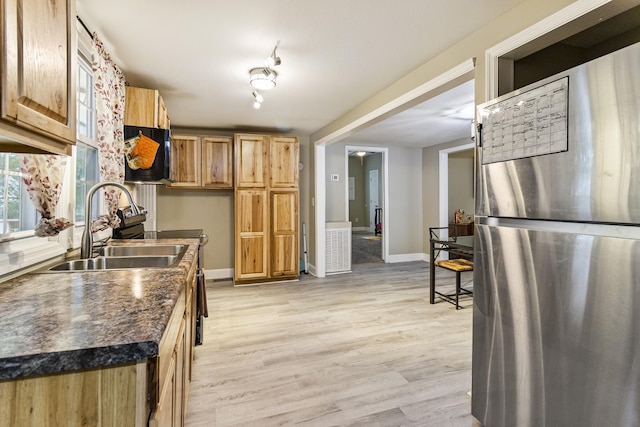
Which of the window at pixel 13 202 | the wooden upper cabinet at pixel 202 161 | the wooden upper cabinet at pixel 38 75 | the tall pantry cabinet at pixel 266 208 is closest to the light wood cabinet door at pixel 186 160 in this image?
the wooden upper cabinet at pixel 202 161

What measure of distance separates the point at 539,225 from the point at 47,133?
1852 millimetres

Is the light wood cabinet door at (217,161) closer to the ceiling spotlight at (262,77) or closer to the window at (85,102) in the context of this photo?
the ceiling spotlight at (262,77)

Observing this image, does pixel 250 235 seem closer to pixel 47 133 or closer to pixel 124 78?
pixel 124 78

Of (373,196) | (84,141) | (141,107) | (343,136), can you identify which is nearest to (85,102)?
(84,141)

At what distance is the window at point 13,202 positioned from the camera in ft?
4.71

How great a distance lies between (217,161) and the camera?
4562mm

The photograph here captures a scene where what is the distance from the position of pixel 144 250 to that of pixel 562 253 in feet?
8.14

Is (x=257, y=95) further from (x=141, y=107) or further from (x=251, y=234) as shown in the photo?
(x=251, y=234)

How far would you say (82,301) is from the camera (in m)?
1.05

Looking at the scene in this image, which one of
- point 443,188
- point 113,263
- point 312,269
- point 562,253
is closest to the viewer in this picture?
point 562,253

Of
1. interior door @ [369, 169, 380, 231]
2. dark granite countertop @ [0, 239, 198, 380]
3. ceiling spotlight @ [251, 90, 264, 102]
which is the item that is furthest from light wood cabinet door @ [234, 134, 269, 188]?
interior door @ [369, 169, 380, 231]

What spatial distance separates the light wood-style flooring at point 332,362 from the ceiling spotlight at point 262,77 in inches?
87.1

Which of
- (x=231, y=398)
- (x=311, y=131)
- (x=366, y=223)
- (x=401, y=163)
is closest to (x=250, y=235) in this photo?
(x=311, y=131)

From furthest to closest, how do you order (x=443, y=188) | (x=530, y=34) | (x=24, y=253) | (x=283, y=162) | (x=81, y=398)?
(x=443, y=188) < (x=283, y=162) < (x=530, y=34) < (x=24, y=253) < (x=81, y=398)
